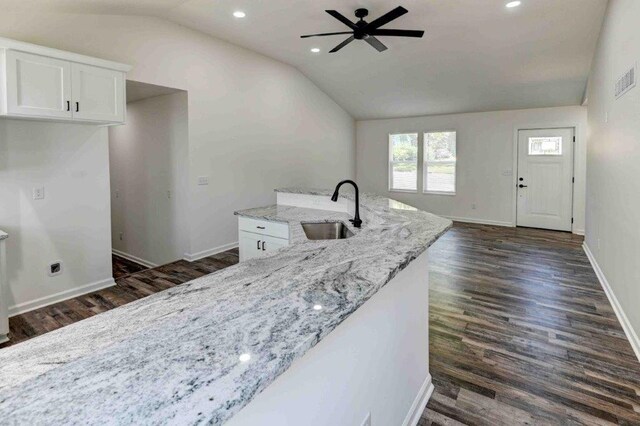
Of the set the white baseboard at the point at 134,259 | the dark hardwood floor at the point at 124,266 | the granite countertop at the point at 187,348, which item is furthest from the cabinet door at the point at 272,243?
the dark hardwood floor at the point at 124,266

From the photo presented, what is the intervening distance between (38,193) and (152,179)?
1874 mm

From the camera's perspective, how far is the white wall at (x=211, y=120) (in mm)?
3342

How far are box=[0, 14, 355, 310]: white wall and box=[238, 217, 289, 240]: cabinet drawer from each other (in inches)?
62.4

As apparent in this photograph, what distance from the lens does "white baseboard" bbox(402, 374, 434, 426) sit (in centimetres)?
179

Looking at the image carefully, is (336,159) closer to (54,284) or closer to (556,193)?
(556,193)

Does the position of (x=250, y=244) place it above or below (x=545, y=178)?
below

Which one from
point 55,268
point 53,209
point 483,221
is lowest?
point 55,268

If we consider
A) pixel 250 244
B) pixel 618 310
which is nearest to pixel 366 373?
pixel 250 244

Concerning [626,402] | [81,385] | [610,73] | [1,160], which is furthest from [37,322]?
[610,73]

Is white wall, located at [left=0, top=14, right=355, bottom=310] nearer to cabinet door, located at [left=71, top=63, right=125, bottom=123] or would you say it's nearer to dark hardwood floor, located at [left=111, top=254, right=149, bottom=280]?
cabinet door, located at [left=71, top=63, right=125, bottom=123]

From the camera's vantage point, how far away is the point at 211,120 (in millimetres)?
4812

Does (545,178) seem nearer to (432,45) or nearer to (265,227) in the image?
(432,45)

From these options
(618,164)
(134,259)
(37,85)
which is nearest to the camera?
(37,85)

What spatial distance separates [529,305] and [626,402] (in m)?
1.31
